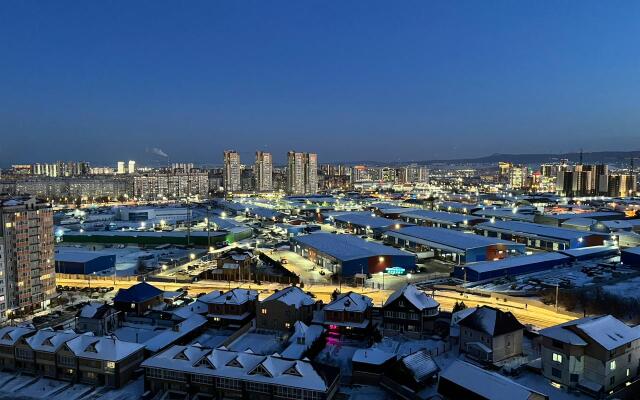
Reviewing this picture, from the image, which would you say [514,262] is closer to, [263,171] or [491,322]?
[491,322]

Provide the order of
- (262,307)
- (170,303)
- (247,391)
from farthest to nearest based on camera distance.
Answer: (170,303)
(262,307)
(247,391)

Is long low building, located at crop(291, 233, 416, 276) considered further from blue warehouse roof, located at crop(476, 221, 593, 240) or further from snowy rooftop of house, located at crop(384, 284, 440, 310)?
blue warehouse roof, located at crop(476, 221, 593, 240)

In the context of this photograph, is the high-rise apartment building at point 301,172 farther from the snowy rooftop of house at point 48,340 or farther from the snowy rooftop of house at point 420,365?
the snowy rooftop of house at point 420,365

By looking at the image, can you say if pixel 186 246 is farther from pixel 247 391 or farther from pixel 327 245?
pixel 247 391

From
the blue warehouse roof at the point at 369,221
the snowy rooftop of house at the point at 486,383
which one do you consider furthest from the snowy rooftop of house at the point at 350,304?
the blue warehouse roof at the point at 369,221

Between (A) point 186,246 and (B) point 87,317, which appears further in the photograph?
(A) point 186,246

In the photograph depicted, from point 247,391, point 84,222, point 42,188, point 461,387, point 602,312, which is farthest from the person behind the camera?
point 42,188

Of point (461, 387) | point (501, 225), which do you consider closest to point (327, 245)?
point (501, 225)
